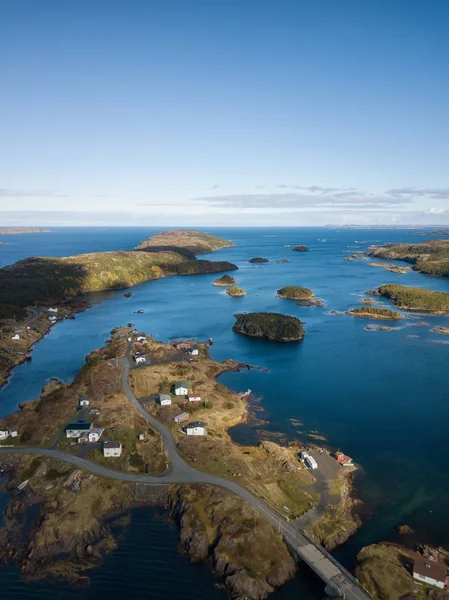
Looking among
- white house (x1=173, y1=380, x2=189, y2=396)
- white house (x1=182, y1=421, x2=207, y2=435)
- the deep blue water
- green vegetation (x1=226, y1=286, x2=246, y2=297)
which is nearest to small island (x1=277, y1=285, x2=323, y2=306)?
the deep blue water

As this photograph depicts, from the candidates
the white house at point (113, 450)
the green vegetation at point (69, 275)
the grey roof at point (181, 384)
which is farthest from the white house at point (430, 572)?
the green vegetation at point (69, 275)

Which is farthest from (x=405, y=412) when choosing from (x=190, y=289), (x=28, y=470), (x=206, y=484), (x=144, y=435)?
(x=190, y=289)

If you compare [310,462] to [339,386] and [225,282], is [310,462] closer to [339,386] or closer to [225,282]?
[339,386]

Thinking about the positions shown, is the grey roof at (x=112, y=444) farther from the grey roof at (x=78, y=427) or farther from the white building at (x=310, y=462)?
the white building at (x=310, y=462)

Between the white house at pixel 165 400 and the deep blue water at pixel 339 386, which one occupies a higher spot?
the white house at pixel 165 400

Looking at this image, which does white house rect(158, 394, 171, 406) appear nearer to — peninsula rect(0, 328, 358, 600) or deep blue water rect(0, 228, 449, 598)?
peninsula rect(0, 328, 358, 600)

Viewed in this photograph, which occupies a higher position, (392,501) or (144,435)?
(144,435)

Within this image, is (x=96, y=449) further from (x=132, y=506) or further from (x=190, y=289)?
(x=190, y=289)
